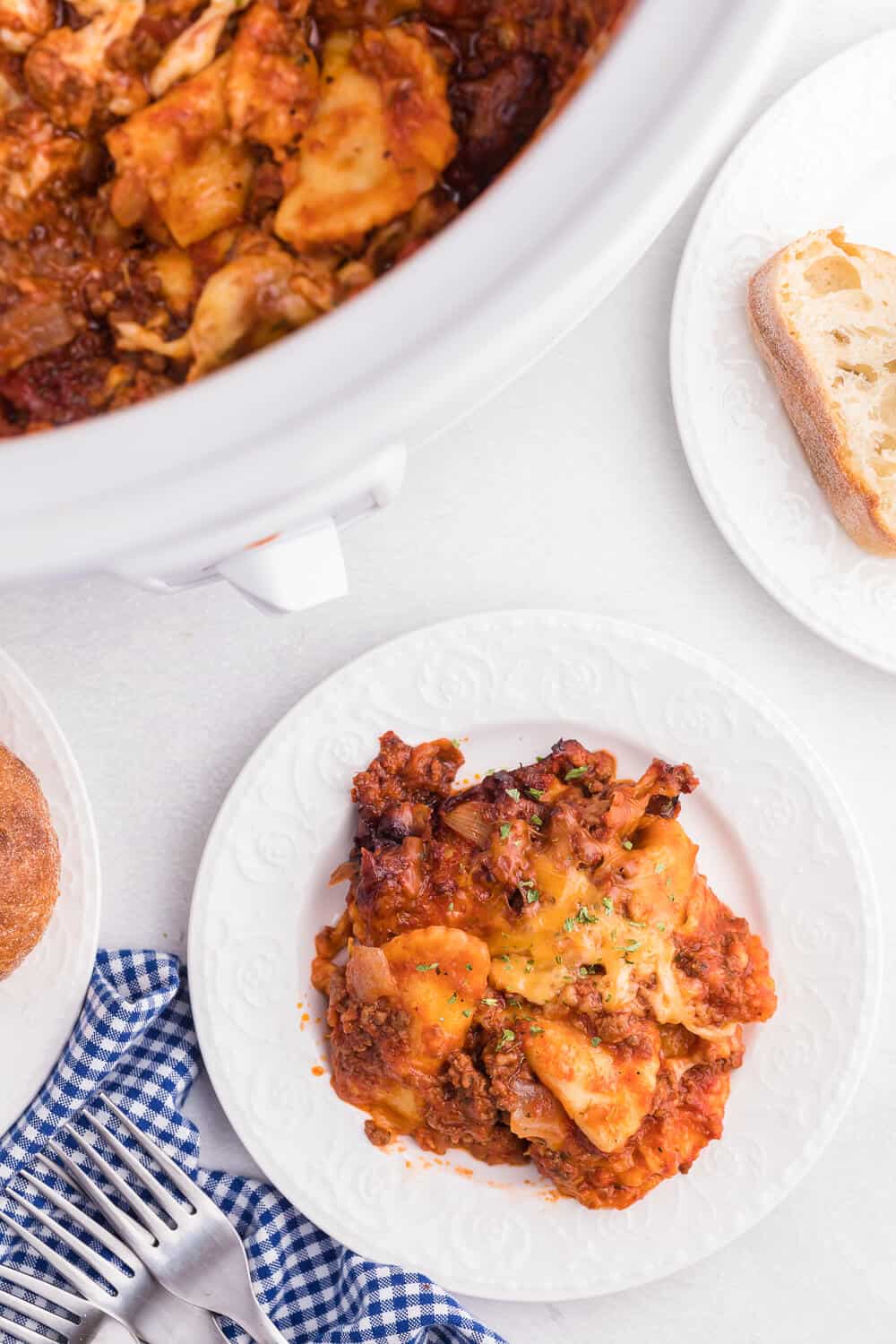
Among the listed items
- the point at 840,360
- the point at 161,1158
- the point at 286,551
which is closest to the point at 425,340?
the point at 286,551

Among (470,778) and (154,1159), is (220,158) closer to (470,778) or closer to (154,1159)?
(470,778)

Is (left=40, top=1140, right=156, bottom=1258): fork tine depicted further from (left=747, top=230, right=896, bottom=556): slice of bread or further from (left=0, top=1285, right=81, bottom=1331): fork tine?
(left=747, top=230, right=896, bottom=556): slice of bread

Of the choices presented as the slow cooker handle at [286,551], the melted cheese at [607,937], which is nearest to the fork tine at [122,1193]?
the melted cheese at [607,937]

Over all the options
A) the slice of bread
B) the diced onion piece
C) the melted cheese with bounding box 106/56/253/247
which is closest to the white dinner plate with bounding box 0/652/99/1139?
the diced onion piece

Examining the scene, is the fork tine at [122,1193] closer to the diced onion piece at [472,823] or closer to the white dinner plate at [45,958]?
the white dinner plate at [45,958]

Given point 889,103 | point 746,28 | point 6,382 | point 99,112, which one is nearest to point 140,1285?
point 6,382
